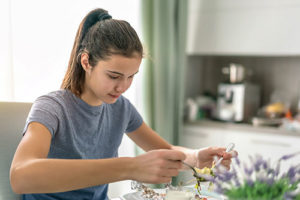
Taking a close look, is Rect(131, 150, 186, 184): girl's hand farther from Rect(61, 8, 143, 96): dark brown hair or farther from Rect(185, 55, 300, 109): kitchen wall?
Rect(185, 55, 300, 109): kitchen wall

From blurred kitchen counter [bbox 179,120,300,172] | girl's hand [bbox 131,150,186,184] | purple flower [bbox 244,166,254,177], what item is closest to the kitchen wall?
blurred kitchen counter [bbox 179,120,300,172]

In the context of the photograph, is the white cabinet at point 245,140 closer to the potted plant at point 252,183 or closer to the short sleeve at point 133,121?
the short sleeve at point 133,121

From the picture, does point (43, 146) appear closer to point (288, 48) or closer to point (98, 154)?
point (98, 154)

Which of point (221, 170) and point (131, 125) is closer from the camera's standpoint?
point (221, 170)

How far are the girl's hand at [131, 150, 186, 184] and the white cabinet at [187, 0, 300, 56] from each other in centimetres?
201

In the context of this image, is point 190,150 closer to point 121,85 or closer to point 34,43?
point 121,85

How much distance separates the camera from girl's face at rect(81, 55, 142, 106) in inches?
48.3

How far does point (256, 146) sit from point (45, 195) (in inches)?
71.4

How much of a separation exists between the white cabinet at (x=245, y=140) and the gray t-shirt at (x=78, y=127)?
1437mm

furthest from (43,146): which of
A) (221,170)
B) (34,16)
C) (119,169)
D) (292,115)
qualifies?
(292,115)

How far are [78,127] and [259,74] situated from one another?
2193mm

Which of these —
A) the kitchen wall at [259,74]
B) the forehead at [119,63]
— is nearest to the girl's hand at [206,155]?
the forehead at [119,63]

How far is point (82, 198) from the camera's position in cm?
135

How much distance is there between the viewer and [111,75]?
1243 mm
